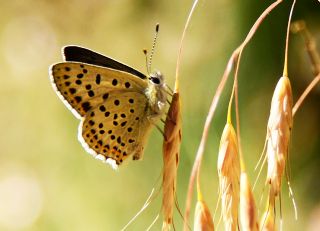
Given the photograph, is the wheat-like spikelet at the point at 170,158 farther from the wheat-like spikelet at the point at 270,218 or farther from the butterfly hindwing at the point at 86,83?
the butterfly hindwing at the point at 86,83

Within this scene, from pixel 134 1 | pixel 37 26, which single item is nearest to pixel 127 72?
pixel 134 1

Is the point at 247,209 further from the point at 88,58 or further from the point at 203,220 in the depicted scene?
the point at 88,58

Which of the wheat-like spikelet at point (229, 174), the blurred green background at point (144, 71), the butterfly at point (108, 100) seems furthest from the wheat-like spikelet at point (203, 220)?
the blurred green background at point (144, 71)

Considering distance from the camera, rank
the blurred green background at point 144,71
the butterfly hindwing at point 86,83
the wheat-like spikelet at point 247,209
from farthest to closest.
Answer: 1. the blurred green background at point 144,71
2. the butterfly hindwing at point 86,83
3. the wheat-like spikelet at point 247,209

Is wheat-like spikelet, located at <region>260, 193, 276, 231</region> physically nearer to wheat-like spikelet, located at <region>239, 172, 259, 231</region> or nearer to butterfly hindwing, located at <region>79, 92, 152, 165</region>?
wheat-like spikelet, located at <region>239, 172, 259, 231</region>

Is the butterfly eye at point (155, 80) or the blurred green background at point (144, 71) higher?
the butterfly eye at point (155, 80)

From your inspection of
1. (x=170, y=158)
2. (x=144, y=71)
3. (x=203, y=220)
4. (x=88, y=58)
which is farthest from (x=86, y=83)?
(x=144, y=71)

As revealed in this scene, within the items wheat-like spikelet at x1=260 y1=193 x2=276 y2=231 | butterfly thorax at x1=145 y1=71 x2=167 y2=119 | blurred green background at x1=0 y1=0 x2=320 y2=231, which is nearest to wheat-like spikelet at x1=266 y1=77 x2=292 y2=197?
wheat-like spikelet at x1=260 y1=193 x2=276 y2=231
